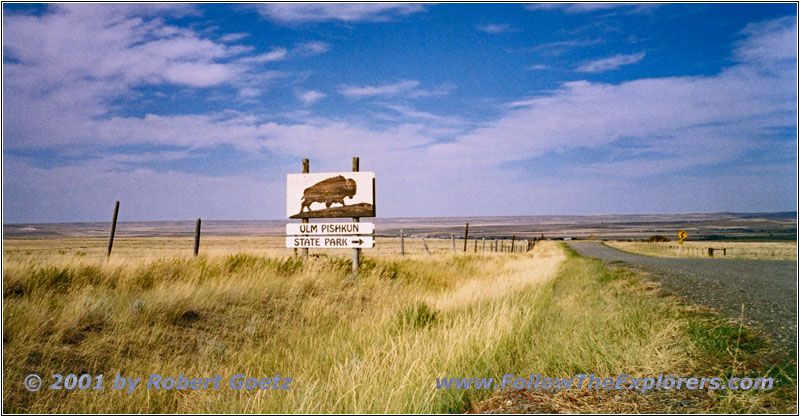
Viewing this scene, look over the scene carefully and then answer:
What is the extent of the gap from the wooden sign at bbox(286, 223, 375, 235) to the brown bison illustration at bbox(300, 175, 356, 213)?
460mm

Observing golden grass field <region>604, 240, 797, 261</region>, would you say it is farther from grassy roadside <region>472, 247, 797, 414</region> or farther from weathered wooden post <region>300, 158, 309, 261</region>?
grassy roadside <region>472, 247, 797, 414</region>

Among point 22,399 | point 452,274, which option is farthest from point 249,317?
point 452,274

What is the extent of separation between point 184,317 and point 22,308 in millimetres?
1660

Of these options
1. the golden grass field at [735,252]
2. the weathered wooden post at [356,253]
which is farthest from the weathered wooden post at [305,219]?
the golden grass field at [735,252]

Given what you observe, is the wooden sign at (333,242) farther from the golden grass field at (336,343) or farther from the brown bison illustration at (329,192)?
the golden grass field at (336,343)

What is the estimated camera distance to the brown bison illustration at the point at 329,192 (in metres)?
12.4

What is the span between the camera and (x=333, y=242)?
12297 mm

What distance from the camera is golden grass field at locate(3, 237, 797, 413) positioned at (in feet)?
11.4

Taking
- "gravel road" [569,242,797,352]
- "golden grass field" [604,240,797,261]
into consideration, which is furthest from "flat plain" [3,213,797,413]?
"golden grass field" [604,240,797,261]

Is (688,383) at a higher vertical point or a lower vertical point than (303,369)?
higher

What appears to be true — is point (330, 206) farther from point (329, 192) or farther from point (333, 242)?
point (333, 242)

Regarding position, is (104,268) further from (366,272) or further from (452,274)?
(452,274)

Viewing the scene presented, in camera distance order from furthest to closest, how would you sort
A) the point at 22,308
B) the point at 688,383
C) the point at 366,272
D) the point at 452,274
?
the point at 452,274 < the point at 366,272 < the point at 22,308 < the point at 688,383

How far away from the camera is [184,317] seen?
6387mm
